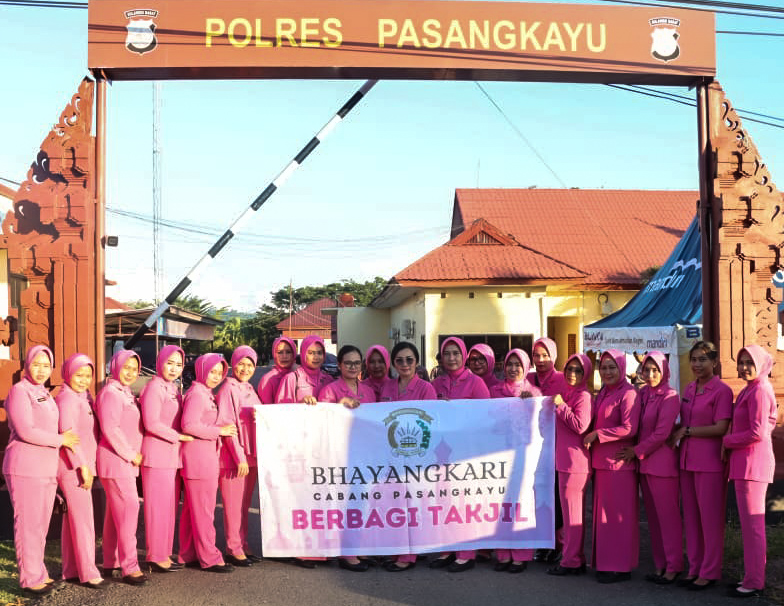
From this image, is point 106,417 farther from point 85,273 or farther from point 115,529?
point 85,273

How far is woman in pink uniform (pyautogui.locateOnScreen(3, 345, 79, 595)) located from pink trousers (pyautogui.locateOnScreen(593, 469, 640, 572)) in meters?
3.80

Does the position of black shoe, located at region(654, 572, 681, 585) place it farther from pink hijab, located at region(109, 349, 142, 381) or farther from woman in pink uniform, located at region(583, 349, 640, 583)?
pink hijab, located at region(109, 349, 142, 381)

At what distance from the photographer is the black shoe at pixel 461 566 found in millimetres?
6069

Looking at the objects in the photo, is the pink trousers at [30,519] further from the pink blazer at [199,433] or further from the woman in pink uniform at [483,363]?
the woman in pink uniform at [483,363]

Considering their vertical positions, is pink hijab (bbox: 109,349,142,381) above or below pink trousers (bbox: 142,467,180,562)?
above

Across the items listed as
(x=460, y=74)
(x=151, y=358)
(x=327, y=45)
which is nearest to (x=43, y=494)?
Answer: (x=327, y=45)

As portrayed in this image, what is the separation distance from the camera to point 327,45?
24.7 ft

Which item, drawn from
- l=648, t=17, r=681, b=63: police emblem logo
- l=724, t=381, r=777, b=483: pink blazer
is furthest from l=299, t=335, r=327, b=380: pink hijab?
l=648, t=17, r=681, b=63: police emblem logo

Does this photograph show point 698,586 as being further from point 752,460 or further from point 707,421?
point 707,421

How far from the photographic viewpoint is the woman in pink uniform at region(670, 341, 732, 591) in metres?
5.64

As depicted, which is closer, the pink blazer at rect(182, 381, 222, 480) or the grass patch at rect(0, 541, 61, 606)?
the grass patch at rect(0, 541, 61, 606)

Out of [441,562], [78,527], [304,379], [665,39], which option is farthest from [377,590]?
[665,39]

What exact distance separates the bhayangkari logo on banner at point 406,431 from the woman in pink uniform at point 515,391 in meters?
0.72

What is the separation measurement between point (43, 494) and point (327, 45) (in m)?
4.60
